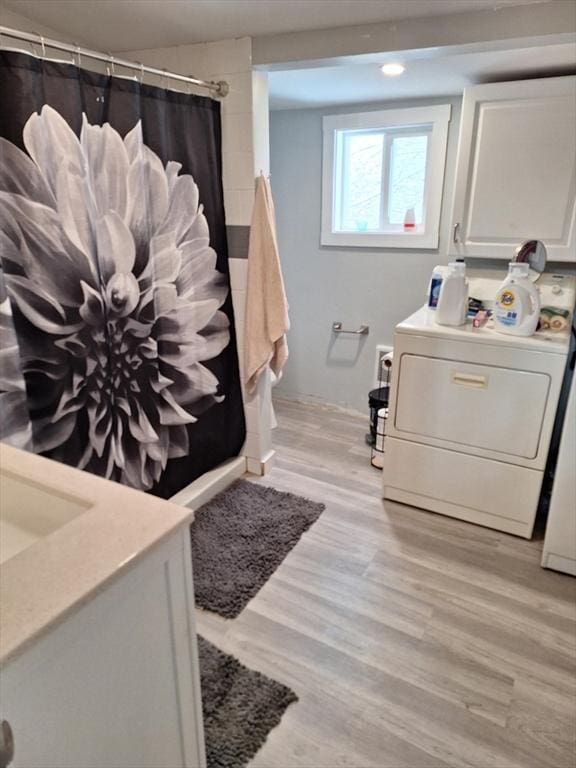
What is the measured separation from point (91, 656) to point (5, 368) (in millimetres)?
1010

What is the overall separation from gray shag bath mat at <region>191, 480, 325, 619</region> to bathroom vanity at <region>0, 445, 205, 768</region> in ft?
2.58

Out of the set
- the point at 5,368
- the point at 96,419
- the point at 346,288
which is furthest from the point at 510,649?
the point at 346,288

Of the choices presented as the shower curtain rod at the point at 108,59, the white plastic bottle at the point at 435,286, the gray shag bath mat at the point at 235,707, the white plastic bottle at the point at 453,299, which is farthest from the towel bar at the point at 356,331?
the gray shag bath mat at the point at 235,707

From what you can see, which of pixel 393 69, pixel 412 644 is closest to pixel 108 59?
pixel 393 69

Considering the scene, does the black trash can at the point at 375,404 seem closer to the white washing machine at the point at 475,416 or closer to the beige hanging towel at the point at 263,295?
the white washing machine at the point at 475,416

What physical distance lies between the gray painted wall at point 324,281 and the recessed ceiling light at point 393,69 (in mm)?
704

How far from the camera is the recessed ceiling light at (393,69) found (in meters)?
2.13

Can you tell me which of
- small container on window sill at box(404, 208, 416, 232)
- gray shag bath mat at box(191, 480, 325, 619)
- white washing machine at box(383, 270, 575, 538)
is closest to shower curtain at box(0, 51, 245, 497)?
gray shag bath mat at box(191, 480, 325, 619)

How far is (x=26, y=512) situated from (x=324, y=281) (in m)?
2.74

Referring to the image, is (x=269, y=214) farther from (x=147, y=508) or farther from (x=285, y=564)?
(x=147, y=508)

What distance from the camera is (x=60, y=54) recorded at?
208 cm

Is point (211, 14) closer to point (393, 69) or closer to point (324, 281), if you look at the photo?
point (393, 69)

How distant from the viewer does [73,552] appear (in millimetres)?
783

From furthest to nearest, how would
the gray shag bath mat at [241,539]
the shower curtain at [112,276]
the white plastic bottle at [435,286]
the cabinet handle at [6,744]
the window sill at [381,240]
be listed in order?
1. the window sill at [381,240]
2. the white plastic bottle at [435,286]
3. the gray shag bath mat at [241,539]
4. the shower curtain at [112,276]
5. the cabinet handle at [6,744]
